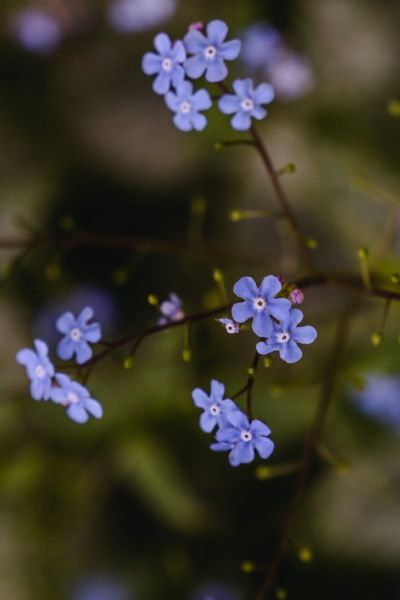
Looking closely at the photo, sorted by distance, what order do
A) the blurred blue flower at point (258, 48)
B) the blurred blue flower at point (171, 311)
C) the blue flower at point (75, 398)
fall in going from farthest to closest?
the blurred blue flower at point (258, 48) < the blurred blue flower at point (171, 311) < the blue flower at point (75, 398)

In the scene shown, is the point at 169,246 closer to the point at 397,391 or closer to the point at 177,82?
the point at 177,82

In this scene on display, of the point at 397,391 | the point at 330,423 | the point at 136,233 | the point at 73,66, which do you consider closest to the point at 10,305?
the point at 136,233

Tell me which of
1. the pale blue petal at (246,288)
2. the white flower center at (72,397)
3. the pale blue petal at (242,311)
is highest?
the pale blue petal at (246,288)

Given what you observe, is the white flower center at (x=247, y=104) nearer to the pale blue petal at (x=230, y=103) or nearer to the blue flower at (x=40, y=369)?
the pale blue petal at (x=230, y=103)

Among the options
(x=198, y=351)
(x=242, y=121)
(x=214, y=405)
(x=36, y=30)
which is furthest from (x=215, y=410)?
(x=36, y=30)

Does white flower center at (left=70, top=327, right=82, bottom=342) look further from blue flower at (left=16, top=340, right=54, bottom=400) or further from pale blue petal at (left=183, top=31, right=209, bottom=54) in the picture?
A: pale blue petal at (left=183, top=31, right=209, bottom=54)

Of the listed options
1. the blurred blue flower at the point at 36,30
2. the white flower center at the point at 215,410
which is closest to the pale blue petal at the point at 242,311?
the white flower center at the point at 215,410

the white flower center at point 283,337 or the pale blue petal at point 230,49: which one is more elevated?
the pale blue petal at point 230,49
